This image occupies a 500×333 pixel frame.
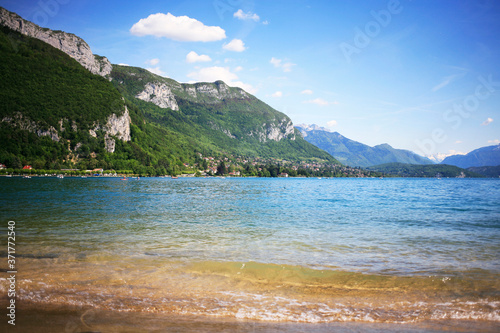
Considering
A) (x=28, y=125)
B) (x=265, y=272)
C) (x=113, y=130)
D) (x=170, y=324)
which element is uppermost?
(x=113, y=130)

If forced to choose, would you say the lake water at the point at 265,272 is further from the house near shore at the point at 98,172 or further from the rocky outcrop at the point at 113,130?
the rocky outcrop at the point at 113,130

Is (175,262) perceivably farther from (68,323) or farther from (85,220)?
(85,220)

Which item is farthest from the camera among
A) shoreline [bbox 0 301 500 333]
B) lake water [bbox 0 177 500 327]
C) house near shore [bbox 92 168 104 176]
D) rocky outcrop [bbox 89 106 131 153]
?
rocky outcrop [bbox 89 106 131 153]

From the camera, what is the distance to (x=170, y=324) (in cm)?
549

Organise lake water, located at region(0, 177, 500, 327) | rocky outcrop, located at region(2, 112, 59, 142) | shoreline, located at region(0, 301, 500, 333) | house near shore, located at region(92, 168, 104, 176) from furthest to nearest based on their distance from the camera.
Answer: house near shore, located at region(92, 168, 104, 176), rocky outcrop, located at region(2, 112, 59, 142), lake water, located at region(0, 177, 500, 327), shoreline, located at region(0, 301, 500, 333)

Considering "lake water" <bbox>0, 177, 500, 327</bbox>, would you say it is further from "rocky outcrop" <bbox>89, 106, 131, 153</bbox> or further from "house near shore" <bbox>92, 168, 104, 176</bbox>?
"rocky outcrop" <bbox>89, 106, 131, 153</bbox>

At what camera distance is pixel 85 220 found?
19.7 m

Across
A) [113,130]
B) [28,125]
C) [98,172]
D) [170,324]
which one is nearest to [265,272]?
[170,324]

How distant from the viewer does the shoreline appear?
5.29 meters

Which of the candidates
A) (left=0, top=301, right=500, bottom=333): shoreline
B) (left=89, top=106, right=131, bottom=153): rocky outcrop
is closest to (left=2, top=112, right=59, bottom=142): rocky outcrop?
(left=89, top=106, right=131, bottom=153): rocky outcrop

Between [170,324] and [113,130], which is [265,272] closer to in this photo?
[170,324]

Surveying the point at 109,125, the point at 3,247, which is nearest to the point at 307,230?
the point at 3,247

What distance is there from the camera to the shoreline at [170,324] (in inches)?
208

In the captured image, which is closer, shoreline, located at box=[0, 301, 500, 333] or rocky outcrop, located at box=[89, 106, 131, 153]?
shoreline, located at box=[0, 301, 500, 333]
